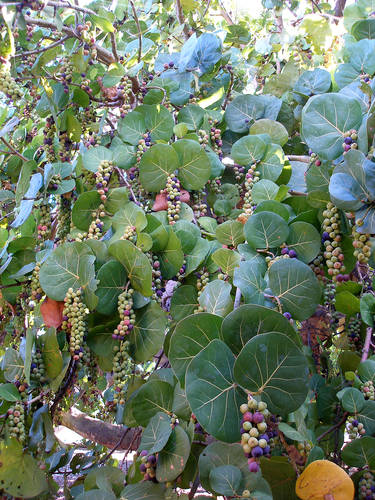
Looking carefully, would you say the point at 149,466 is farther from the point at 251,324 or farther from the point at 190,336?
the point at 251,324

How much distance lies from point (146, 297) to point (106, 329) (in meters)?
0.15

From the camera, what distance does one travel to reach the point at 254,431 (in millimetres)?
769

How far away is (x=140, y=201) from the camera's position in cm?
162

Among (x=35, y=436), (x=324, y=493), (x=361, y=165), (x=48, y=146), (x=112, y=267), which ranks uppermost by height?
(x=361, y=165)

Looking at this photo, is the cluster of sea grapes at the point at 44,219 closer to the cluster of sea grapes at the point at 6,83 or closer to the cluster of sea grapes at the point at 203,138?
the cluster of sea grapes at the point at 6,83

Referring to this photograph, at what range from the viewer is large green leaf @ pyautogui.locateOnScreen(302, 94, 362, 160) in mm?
1149

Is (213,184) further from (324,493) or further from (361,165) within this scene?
(324,493)

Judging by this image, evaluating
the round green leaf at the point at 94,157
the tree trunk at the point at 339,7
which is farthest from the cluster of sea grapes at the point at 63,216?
the tree trunk at the point at 339,7

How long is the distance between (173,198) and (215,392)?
0.77 metres

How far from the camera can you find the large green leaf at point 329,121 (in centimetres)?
115

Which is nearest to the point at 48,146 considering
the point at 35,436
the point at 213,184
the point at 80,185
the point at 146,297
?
the point at 80,185

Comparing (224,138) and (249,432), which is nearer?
(249,432)

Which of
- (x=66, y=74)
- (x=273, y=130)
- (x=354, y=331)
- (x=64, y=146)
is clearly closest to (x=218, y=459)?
(x=354, y=331)

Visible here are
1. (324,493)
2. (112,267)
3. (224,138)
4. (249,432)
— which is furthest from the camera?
(224,138)
